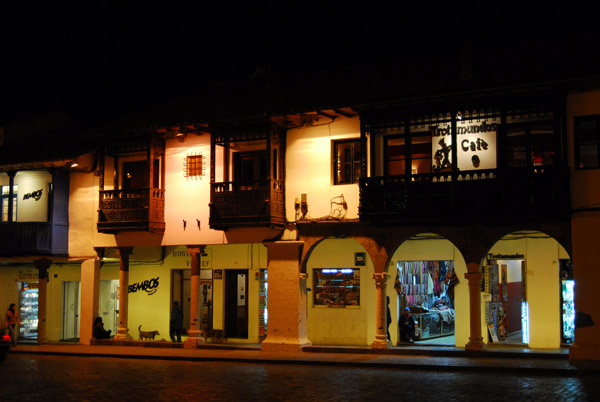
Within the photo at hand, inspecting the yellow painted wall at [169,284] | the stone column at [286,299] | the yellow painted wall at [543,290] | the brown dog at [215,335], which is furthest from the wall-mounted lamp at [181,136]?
the yellow painted wall at [543,290]

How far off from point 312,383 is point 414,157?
867 cm

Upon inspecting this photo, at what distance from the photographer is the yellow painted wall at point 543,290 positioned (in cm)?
2138

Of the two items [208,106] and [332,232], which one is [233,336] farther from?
[208,106]

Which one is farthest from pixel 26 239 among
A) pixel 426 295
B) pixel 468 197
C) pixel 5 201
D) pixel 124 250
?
pixel 468 197

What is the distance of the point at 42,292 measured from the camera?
26.8 metres

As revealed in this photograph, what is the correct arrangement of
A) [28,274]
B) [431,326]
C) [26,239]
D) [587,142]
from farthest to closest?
[28,274], [26,239], [431,326], [587,142]

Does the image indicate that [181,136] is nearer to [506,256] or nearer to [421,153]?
[421,153]

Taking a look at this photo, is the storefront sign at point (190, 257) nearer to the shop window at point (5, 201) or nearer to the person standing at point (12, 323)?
the person standing at point (12, 323)

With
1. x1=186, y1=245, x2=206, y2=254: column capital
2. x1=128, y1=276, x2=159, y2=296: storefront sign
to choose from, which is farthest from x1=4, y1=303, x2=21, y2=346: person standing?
x1=186, y1=245, x2=206, y2=254: column capital

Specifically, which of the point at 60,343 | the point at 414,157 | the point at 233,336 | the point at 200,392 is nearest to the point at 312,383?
the point at 200,392

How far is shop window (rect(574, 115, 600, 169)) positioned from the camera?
19.0 m

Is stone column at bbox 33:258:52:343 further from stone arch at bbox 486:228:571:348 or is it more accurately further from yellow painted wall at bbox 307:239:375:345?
stone arch at bbox 486:228:571:348

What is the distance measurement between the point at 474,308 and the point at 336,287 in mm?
5441

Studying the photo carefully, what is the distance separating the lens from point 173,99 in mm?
27703
